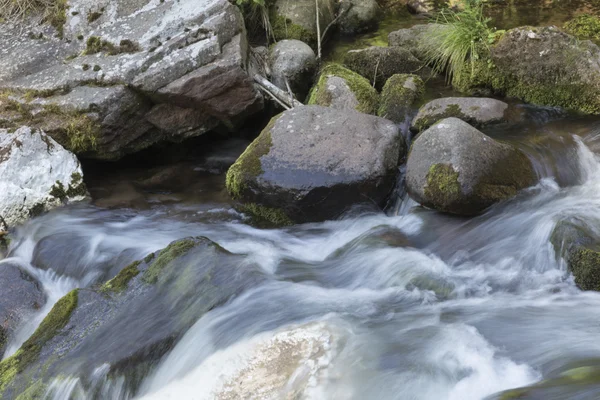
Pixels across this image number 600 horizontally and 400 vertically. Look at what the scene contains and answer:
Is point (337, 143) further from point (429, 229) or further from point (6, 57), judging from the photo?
point (6, 57)

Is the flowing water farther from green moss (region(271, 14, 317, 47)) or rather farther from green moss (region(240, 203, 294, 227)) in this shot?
green moss (region(271, 14, 317, 47))

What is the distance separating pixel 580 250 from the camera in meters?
3.92

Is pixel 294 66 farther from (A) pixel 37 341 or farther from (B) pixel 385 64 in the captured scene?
(A) pixel 37 341

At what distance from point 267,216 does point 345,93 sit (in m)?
2.02

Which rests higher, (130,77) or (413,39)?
(130,77)

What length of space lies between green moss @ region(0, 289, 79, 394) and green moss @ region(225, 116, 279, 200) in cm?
189

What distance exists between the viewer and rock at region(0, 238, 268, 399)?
11.0 feet

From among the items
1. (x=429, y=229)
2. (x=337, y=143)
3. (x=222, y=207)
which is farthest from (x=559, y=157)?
(x=222, y=207)

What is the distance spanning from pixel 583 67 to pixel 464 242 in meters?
2.63

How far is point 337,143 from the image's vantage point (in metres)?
5.15

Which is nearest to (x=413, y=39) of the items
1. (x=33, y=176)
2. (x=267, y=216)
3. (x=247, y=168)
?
(x=247, y=168)

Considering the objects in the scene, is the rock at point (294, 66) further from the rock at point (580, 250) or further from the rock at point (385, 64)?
the rock at point (580, 250)

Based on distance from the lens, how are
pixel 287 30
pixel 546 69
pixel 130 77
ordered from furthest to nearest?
pixel 287 30
pixel 130 77
pixel 546 69

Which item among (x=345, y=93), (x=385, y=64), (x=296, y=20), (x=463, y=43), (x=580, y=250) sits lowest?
(x=580, y=250)
